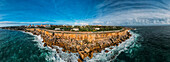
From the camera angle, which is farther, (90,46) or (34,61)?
(90,46)

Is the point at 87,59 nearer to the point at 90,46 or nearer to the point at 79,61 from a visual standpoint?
the point at 79,61

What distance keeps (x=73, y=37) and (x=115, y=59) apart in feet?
61.3

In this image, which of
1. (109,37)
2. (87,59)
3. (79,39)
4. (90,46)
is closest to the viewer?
(87,59)

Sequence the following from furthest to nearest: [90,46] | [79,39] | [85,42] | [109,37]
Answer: [109,37] < [79,39] < [85,42] < [90,46]

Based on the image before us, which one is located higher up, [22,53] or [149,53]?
[22,53]

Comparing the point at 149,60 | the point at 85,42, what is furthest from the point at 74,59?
the point at 149,60

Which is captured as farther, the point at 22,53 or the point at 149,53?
the point at 22,53

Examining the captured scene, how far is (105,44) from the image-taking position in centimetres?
2778

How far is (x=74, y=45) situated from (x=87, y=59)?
828 centimetres

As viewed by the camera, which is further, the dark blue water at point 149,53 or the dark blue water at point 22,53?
the dark blue water at point 22,53

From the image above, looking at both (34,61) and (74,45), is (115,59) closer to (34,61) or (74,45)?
(74,45)

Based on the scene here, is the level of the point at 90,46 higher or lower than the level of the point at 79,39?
lower

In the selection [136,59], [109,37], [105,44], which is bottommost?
[136,59]

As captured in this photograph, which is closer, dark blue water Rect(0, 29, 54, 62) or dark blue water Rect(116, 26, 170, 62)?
dark blue water Rect(116, 26, 170, 62)
